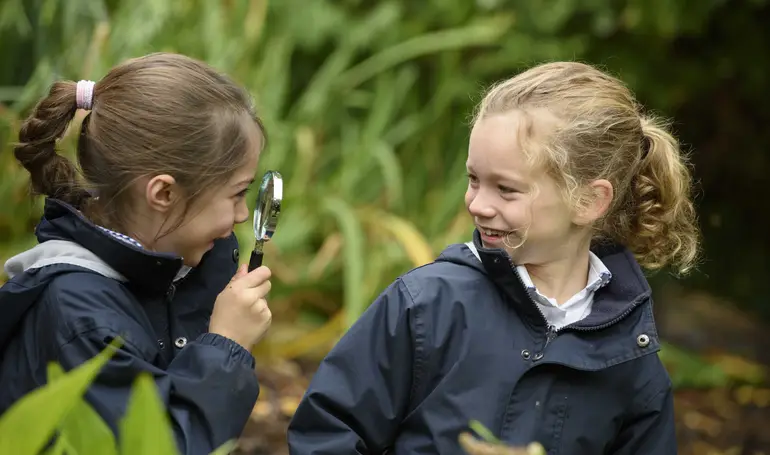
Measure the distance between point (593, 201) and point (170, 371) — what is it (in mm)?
915

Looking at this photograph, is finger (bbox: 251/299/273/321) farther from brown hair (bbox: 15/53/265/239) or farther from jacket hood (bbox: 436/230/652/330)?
jacket hood (bbox: 436/230/652/330)

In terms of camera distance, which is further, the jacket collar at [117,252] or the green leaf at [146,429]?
the jacket collar at [117,252]

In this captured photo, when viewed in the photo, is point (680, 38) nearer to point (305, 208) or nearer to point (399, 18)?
point (399, 18)

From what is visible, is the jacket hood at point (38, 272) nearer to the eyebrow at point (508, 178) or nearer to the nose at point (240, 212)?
the nose at point (240, 212)

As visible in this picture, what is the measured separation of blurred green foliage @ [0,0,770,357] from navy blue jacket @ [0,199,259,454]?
173 centimetres

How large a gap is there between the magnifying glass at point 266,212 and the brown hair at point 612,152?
0.45m

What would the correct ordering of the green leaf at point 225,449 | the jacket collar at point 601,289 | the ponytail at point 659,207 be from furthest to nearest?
the ponytail at point 659,207, the jacket collar at point 601,289, the green leaf at point 225,449

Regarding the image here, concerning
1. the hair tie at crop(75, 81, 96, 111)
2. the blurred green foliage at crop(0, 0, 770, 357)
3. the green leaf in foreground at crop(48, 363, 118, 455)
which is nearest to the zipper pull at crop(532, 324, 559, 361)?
the green leaf in foreground at crop(48, 363, 118, 455)

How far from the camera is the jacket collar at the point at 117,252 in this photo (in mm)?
2227

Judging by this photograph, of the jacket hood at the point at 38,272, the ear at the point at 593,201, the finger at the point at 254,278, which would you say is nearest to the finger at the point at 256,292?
Answer: the finger at the point at 254,278

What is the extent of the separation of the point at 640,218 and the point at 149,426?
140 cm

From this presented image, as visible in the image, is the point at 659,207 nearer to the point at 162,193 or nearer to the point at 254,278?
the point at 254,278

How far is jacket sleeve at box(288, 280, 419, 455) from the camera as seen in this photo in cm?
217

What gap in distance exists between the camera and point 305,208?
4.50m
